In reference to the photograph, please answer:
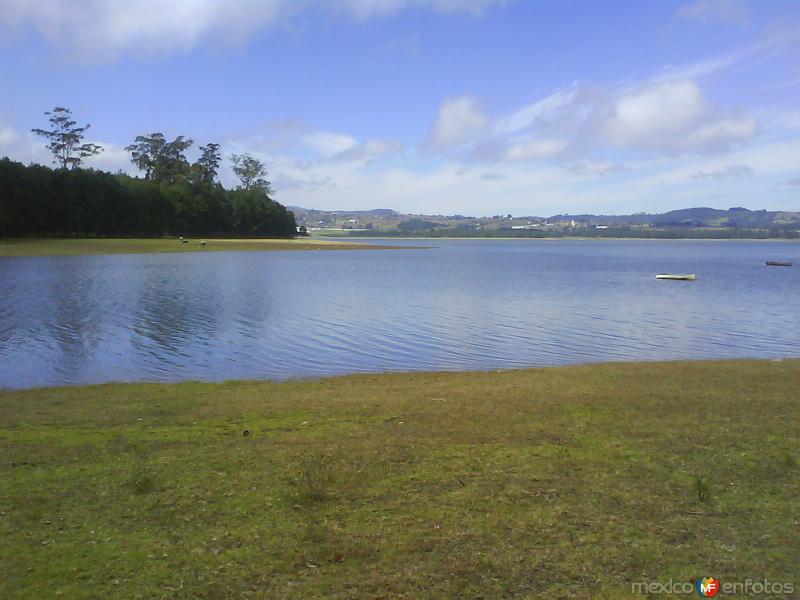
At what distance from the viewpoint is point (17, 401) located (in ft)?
40.2

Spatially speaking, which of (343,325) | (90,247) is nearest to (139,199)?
(90,247)

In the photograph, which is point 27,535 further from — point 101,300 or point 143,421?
point 101,300

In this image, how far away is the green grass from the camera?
5027 mm

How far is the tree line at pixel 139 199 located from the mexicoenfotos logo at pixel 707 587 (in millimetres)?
88045

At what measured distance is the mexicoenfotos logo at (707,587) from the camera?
480 cm

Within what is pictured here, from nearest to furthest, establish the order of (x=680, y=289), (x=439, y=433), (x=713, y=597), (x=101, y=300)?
(x=713, y=597), (x=439, y=433), (x=101, y=300), (x=680, y=289)

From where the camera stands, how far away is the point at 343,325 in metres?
25.7

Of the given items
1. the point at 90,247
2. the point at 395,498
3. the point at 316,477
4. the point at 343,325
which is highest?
the point at 90,247

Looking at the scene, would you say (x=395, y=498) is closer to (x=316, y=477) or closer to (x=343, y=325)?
(x=316, y=477)

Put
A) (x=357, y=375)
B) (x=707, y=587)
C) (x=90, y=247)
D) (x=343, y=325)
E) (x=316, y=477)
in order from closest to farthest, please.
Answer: (x=707, y=587) → (x=316, y=477) → (x=357, y=375) → (x=343, y=325) → (x=90, y=247)

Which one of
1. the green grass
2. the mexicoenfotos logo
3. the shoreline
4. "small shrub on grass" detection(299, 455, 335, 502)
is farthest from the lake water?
the mexicoenfotos logo

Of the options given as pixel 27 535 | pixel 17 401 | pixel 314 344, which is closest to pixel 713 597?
pixel 27 535

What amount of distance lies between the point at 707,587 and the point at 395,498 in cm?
291

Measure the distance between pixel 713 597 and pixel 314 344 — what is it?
57.3 feet
